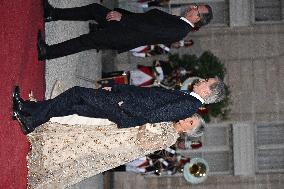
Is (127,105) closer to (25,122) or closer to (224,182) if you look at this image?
(25,122)

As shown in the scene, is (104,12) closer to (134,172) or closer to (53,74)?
(53,74)

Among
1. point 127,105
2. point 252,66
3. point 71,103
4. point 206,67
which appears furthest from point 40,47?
point 252,66

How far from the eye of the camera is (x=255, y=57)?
979 centimetres

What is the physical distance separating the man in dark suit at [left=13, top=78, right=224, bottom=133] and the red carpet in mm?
A: 236

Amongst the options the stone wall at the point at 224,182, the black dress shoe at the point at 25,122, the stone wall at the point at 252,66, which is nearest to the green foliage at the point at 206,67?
the stone wall at the point at 252,66

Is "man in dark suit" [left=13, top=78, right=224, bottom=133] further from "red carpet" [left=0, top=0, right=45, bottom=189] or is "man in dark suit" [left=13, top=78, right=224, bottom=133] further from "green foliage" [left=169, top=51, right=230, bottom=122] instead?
"green foliage" [left=169, top=51, right=230, bottom=122]

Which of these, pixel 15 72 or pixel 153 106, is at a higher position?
pixel 15 72

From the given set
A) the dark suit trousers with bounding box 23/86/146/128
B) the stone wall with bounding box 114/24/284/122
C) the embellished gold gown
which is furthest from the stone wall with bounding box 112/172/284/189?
the dark suit trousers with bounding box 23/86/146/128

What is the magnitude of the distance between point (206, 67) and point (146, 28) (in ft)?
14.4

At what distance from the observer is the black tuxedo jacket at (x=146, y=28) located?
15.8ft

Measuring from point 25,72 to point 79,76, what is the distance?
8.57 feet

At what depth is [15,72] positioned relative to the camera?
3982 mm

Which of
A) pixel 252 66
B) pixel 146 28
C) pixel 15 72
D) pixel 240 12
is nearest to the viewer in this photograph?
pixel 15 72

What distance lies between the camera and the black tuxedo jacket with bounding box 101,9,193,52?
15.8ft
